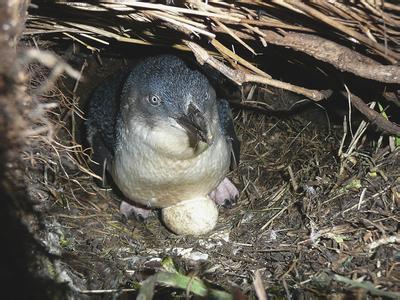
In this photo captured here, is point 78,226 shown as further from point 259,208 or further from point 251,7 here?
point 251,7

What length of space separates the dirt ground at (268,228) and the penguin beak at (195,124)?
0.78 meters

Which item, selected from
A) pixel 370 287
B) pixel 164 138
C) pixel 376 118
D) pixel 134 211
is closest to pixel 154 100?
pixel 164 138

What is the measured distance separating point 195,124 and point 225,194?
52.8 inches

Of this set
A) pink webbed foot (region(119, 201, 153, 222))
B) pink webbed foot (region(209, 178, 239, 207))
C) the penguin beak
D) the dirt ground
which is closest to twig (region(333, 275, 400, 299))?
the dirt ground

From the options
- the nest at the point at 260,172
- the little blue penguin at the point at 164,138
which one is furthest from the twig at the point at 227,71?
the little blue penguin at the point at 164,138

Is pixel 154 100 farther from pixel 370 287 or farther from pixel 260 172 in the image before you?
pixel 370 287

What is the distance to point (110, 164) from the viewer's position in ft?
15.0

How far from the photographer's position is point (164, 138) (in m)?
3.85

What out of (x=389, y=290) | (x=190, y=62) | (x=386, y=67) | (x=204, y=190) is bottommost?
(x=204, y=190)

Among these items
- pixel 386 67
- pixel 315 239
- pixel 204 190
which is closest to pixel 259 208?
pixel 204 190

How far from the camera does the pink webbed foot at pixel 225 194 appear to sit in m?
4.72

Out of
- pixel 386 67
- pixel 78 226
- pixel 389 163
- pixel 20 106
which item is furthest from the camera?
pixel 78 226

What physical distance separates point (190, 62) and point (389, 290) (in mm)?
2083

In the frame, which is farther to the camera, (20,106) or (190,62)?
(190,62)
